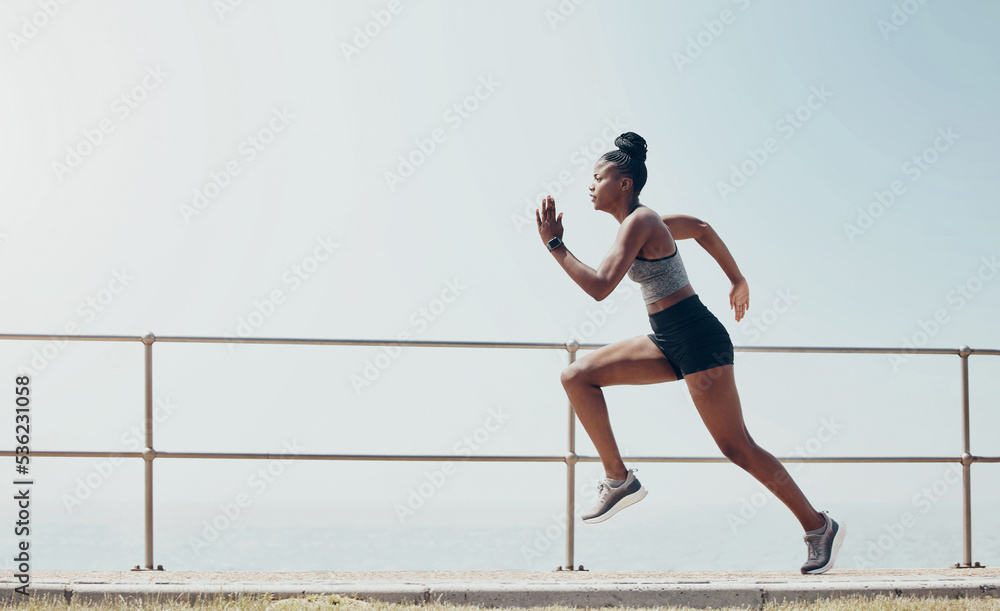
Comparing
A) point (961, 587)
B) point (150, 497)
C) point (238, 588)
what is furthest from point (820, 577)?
point (150, 497)

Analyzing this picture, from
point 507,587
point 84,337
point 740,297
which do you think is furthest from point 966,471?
point 84,337

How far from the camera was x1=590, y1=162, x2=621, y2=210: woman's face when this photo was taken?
13.0 ft

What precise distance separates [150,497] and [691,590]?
282 centimetres

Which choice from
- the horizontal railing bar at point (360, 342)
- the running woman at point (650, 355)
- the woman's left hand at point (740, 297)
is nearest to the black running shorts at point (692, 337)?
the running woman at point (650, 355)

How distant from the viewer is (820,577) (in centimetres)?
449

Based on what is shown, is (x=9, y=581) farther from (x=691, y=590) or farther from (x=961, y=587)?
(x=961, y=587)

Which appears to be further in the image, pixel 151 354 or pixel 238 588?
pixel 151 354

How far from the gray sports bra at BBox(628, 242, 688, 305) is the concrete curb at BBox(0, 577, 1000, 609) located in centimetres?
137

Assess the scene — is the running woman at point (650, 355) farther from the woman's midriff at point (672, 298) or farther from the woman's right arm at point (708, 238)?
the woman's right arm at point (708, 238)

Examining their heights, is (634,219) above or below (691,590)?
above

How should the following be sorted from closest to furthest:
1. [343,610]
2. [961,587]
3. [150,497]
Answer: [343,610] → [961,587] → [150,497]

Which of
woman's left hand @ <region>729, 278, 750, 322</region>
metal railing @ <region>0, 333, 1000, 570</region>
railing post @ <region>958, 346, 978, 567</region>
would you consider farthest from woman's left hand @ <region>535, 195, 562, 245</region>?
railing post @ <region>958, 346, 978, 567</region>

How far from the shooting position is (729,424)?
387 centimetres

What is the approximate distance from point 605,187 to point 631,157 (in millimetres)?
181
